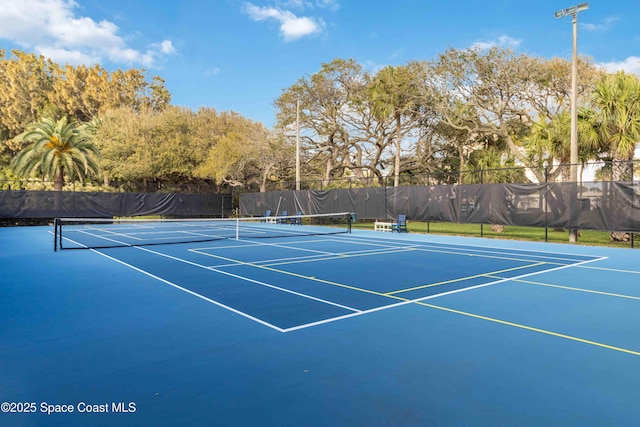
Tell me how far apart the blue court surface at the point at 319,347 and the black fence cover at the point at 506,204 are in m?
6.06

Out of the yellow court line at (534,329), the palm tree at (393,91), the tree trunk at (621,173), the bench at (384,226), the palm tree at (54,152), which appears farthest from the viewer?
the palm tree at (54,152)

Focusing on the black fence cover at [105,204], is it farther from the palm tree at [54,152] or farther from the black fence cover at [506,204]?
the black fence cover at [506,204]

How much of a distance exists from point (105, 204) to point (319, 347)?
27.5 meters

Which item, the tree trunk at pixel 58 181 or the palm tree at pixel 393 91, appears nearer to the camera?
the palm tree at pixel 393 91

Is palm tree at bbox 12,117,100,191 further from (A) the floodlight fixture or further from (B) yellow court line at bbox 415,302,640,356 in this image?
(B) yellow court line at bbox 415,302,640,356

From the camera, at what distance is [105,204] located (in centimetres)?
2855

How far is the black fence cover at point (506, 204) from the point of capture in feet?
46.5

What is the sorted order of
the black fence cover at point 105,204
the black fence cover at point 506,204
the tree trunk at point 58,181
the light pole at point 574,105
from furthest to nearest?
the tree trunk at point 58,181
the black fence cover at point 105,204
the light pole at point 574,105
the black fence cover at point 506,204

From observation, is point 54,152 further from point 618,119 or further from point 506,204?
point 618,119

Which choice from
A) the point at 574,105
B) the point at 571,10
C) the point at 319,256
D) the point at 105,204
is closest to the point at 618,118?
the point at 574,105

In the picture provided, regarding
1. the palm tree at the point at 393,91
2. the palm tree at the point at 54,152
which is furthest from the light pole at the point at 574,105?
the palm tree at the point at 54,152

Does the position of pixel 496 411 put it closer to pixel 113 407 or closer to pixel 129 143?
pixel 113 407

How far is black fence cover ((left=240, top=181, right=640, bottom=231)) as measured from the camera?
14.2 meters

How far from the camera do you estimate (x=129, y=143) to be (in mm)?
35125
